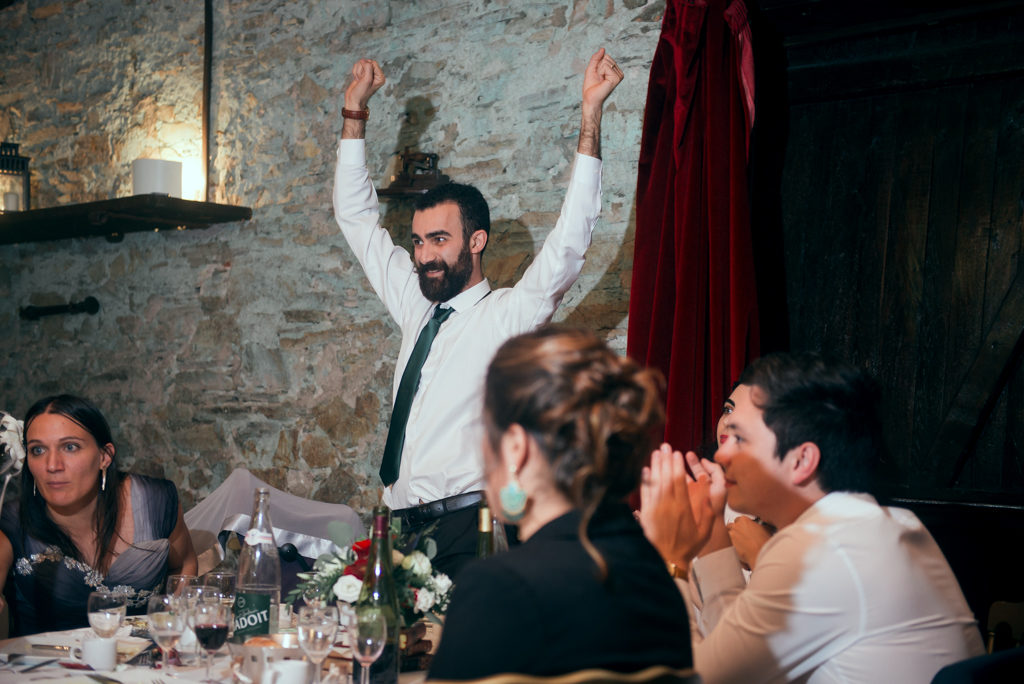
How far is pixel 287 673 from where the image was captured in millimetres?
1535

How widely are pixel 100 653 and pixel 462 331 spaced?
1.52 m

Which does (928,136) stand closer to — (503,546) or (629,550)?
(503,546)

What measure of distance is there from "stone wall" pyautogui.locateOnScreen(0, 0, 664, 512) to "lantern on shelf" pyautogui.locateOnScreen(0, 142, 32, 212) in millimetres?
142

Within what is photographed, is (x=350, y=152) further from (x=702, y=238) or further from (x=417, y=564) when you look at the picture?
(x=417, y=564)

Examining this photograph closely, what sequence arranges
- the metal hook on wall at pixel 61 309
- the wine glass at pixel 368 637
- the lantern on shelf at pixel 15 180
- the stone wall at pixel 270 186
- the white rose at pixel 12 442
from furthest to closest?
the lantern on shelf at pixel 15 180, the metal hook on wall at pixel 61 309, the stone wall at pixel 270 186, the white rose at pixel 12 442, the wine glass at pixel 368 637

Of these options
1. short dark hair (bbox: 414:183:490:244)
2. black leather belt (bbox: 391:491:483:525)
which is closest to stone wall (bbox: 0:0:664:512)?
short dark hair (bbox: 414:183:490:244)

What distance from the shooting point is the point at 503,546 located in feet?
6.75

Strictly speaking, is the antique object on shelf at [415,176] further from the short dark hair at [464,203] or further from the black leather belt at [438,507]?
the black leather belt at [438,507]

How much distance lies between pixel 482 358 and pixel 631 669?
6.29 ft

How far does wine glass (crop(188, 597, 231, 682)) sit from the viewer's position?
65.3 inches

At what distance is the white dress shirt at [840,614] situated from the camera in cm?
153

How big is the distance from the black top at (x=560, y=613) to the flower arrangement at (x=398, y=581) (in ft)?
2.20

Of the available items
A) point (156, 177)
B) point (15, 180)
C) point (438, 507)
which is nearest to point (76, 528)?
point (438, 507)

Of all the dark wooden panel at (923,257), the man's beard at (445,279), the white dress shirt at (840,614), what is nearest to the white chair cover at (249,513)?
the man's beard at (445,279)
